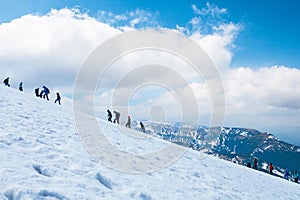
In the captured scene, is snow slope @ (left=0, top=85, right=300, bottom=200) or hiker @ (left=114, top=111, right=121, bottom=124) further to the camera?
hiker @ (left=114, top=111, right=121, bottom=124)

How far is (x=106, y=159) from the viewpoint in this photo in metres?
13.2

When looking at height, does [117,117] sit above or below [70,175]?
above

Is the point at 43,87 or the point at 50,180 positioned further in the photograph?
the point at 43,87

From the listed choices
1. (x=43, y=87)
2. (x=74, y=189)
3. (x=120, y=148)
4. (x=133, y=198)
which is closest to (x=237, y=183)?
(x=120, y=148)

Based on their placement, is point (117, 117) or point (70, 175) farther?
point (117, 117)

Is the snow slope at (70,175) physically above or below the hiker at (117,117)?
below

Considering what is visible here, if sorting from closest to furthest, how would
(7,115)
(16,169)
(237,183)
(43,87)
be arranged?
(16,169)
(7,115)
(237,183)
(43,87)

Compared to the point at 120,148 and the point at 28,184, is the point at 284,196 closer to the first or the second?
the point at 120,148

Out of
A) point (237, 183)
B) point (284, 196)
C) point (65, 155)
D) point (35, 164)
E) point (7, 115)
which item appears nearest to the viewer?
point (35, 164)

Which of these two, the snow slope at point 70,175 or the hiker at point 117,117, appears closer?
the snow slope at point 70,175

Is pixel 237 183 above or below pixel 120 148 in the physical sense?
below

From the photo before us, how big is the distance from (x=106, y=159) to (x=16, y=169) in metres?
5.16

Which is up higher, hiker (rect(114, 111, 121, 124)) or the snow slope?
hiker (rect(114, 111, 121, 124))

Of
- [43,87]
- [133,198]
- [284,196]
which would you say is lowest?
[284,196]
